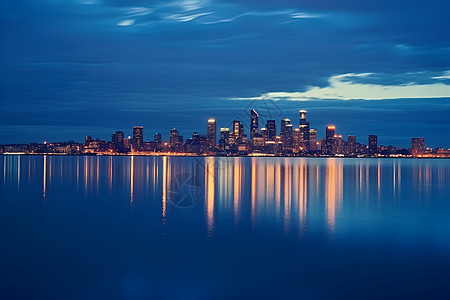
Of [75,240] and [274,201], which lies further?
[274,201]

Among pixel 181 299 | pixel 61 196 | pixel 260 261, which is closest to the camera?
pixel 181 299

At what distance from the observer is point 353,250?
23.6 m

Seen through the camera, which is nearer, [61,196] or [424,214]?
[424,214]

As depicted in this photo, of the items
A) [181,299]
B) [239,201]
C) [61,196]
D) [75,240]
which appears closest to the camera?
[181,299]

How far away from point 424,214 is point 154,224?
885 inches

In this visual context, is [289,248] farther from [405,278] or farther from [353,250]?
[405,278]

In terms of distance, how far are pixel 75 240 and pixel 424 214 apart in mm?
27823

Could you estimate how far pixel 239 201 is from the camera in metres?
44.2

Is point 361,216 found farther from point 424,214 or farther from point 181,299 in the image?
point 181,299

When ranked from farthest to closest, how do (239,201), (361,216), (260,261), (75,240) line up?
1. (239,201)
2. (361,216)
3. (75,240)
4. (260,261)

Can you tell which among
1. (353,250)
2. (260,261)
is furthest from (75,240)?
→ (353,250)

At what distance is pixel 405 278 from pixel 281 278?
519 centimetres

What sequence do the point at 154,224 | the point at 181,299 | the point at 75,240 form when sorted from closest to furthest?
the point at 181,299 < the point at 75,240 < the point at 154,224

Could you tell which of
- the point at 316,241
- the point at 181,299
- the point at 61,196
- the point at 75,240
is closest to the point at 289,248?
the point at 316,241
